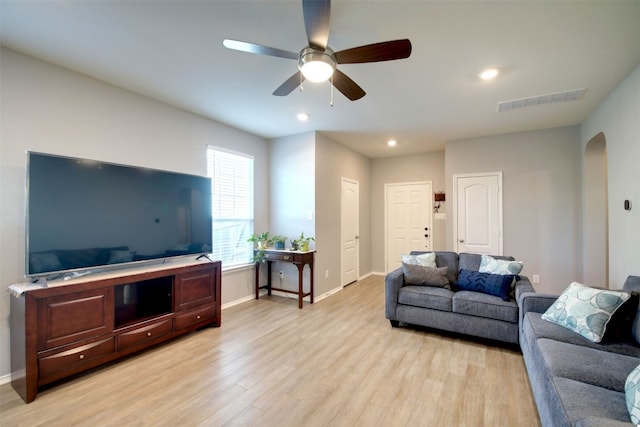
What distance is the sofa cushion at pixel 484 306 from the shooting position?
277 cm

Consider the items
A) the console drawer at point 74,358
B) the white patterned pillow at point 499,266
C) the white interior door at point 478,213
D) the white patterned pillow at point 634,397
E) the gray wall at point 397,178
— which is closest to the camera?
the white patterned pillow at point 634,397

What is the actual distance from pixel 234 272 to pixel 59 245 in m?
2.18

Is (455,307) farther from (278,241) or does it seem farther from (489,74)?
(278,241)

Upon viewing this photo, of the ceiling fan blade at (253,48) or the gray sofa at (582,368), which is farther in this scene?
the ceiling fan blade at (253,48)

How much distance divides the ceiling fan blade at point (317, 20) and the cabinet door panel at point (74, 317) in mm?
2605

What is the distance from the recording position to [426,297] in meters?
3.18

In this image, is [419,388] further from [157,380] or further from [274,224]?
[274,224]

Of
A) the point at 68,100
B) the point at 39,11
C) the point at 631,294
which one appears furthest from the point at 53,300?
the point at 631,294

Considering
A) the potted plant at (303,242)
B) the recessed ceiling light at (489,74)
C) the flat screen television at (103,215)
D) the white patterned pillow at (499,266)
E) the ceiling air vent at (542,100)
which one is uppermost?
the recessed ceiling light at (489,74)

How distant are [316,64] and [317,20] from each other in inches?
13.3

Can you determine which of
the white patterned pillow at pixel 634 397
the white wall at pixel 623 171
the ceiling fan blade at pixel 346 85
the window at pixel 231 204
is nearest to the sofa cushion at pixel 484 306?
the white wall at pixel 623 171

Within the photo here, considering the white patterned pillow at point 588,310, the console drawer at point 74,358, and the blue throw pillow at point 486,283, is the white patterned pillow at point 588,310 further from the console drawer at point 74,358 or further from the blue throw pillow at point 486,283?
the console drawer at point 74,358

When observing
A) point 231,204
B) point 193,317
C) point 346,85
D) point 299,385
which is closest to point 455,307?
point 299,385

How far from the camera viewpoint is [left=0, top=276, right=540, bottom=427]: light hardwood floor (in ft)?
6.17
